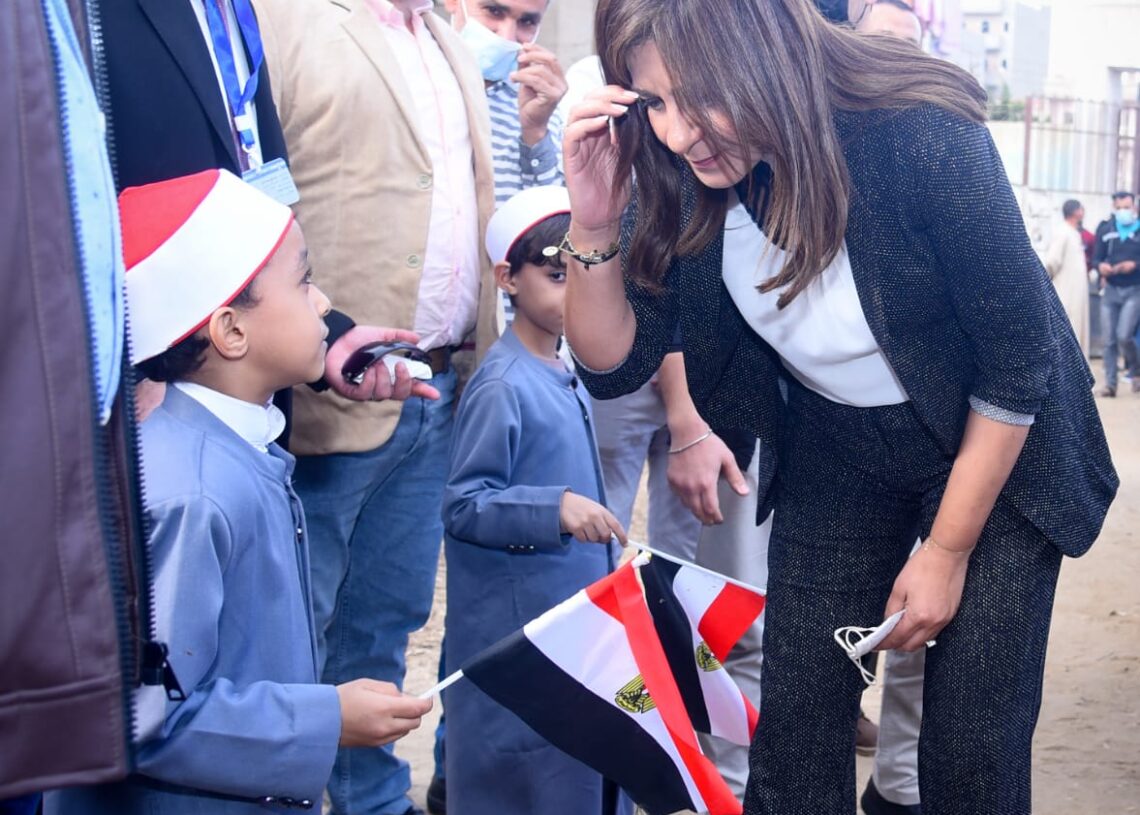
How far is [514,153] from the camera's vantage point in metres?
3.70

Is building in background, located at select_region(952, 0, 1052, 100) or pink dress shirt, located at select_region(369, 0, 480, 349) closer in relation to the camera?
pink dress shirt, located at select_region(369, 0, 480, 349)

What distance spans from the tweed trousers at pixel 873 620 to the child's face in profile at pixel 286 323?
0.81 m

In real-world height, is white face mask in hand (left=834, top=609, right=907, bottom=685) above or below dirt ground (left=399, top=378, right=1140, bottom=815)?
above

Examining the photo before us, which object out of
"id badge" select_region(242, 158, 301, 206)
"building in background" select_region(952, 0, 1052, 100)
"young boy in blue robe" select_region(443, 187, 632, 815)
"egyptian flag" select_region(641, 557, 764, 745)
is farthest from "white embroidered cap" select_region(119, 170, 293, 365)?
"building in background" select_region(952, 0, 1052, 100)

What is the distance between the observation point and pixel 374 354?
95.4 inches

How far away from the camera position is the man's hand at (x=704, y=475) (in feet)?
11.0

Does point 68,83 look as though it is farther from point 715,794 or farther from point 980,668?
point 715,794

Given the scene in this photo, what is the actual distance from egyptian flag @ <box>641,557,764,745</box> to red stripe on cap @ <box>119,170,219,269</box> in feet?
3.59

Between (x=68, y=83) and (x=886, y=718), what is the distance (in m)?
2.76

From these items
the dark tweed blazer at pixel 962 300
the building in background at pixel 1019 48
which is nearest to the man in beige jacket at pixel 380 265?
the dark tweed blazer at pixel 962 300

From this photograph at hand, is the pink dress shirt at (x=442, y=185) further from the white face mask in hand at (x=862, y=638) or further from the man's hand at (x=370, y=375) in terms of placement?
the white face mask in hand at (x=862, y=638)

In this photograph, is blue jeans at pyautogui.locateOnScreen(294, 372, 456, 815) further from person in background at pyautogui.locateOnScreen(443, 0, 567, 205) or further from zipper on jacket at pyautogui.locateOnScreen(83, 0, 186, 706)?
zipper on jacket at pyautogui.locateOnScreen(83, 0, 186, 706)

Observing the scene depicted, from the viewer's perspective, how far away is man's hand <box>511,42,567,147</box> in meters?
3.41

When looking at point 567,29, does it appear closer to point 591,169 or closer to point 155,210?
point 591,169
